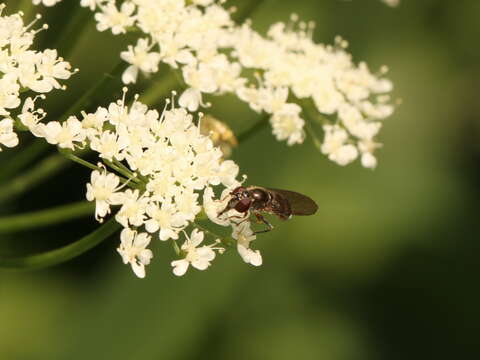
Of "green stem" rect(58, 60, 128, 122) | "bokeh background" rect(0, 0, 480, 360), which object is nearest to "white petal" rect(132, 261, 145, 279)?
"green stem" rect(58, 60, 128, 122)

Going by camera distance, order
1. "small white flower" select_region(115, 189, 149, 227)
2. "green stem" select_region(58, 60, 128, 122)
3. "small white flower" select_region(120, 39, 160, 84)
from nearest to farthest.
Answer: "small white flower" select_region(115, 189, 149, 227), "green stem" select_region(58, 60, 128, 122), "small white flower" select_region(120, 39, 160, 84)

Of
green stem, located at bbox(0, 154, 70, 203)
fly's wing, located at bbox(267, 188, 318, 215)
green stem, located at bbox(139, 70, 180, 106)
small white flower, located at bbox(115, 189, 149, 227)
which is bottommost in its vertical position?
fly's wing, located at bbox(267, 188, 318, 215)

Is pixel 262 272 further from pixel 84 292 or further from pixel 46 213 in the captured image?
pixel 46 213

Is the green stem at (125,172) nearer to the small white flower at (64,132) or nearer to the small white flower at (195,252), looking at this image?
the small white flower at (64,132)

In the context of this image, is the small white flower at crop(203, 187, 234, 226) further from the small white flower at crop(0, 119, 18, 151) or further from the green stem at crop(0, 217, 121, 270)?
the small white flower at crop(0, 119, 18, 151)

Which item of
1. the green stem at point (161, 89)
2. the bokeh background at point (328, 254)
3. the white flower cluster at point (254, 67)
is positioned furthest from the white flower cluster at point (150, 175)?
the bokeh background at point (328, 254)
